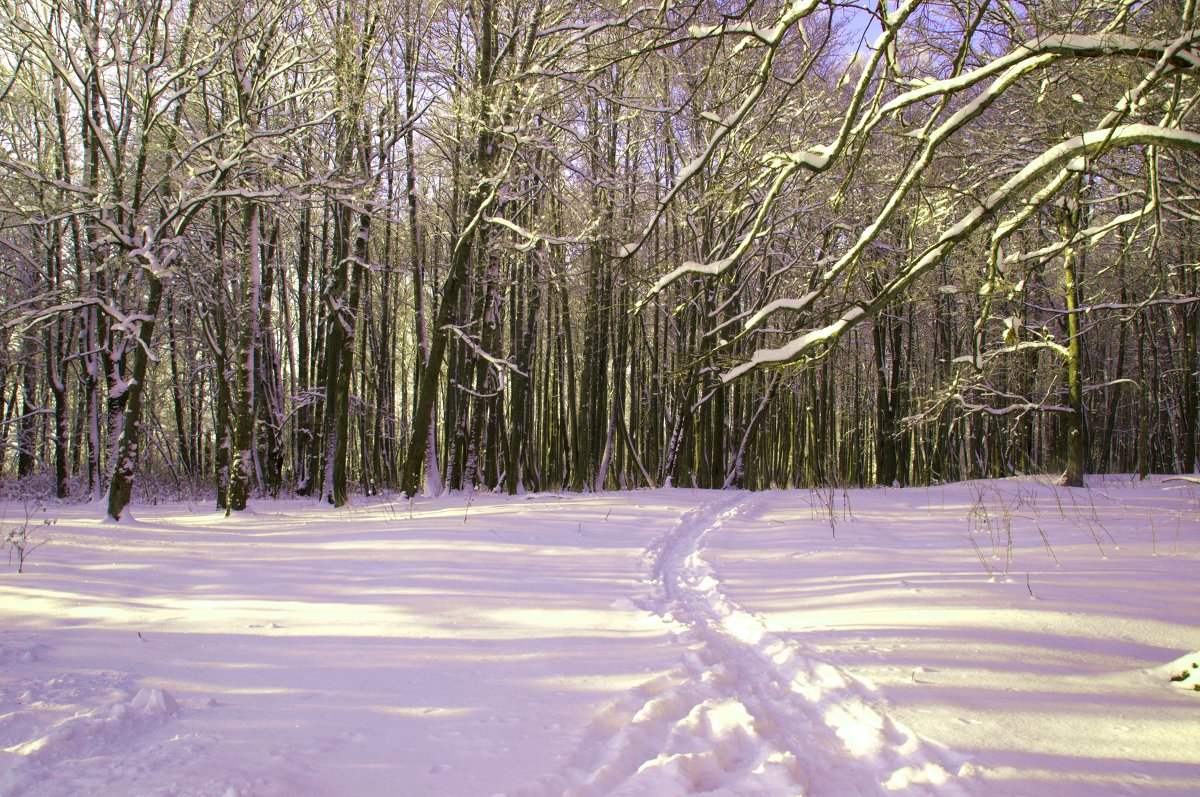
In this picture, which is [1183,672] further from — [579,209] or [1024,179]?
[579,209]

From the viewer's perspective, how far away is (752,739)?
3.21 meters

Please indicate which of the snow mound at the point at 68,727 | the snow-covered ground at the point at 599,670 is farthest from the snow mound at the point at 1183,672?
the snow mound at the point at 68,727

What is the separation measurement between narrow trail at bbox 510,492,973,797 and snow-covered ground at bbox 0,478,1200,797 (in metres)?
0.02

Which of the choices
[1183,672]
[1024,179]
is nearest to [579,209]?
[1024,179]

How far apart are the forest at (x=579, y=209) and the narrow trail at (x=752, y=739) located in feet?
5.96

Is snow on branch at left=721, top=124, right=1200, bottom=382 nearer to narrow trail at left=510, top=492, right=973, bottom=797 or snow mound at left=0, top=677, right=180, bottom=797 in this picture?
narrow trail at left=510, top=492, right=973, bottom=797

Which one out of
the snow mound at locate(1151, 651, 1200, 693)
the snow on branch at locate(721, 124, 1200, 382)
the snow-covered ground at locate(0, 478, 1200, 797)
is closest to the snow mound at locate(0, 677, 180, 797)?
the snow-covered ground at locate(0, 478, 1200, 797)

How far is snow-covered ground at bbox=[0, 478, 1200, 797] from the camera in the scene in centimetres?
279

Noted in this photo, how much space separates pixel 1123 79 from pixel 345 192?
12.4 m

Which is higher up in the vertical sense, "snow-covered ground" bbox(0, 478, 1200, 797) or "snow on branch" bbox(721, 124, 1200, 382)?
"snow on branch" bbox(721, 124, 1200, 382)

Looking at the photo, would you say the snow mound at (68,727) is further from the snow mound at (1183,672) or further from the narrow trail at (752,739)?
the snow mound at (1183,672)

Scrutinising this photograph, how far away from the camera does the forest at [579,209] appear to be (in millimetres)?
4336

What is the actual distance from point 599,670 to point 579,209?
12.0 meters

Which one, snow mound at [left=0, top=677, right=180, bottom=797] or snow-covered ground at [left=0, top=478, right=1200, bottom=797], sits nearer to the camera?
snow mound at [left=0, top=677, right=180, bottom=797]
